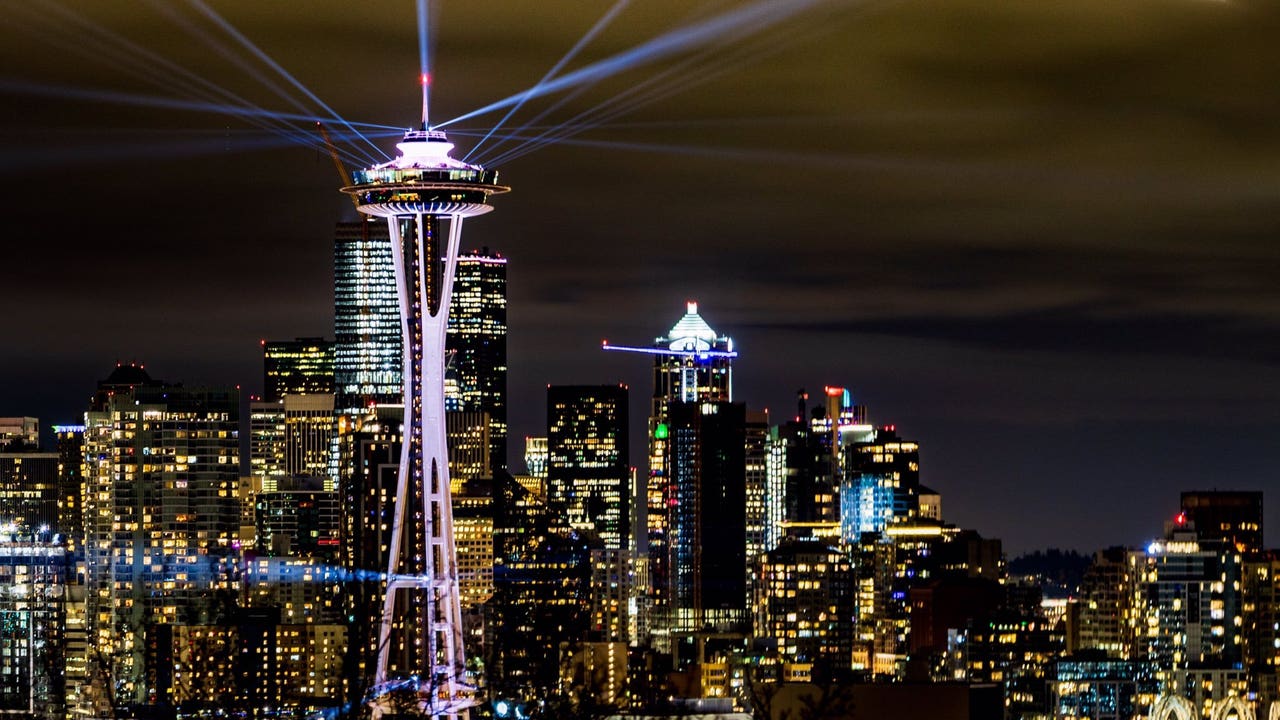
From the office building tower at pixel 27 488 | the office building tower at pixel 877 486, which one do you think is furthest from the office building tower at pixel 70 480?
the office building tower at pixel 877 486

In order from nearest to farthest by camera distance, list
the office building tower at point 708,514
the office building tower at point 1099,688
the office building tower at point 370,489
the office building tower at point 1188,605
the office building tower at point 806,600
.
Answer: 1. the office building tower at point 1099,688
2. the office building tower at point 370,489
3. the office building tower at point 1188,605
4. the office building tower at point 806,600
5. the office building tower at point 708,514

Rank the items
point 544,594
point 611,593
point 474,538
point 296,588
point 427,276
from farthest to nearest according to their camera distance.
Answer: point 611,593, point 474,538, point 544,594, point 296,588, point 427,276

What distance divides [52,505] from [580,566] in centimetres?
2938

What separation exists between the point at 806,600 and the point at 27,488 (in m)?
41.7

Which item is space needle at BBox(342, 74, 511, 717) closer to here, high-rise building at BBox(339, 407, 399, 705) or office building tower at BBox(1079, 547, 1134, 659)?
high-rise building at BBox(339, 407, 399, 705)

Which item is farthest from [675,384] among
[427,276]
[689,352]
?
[427,276]

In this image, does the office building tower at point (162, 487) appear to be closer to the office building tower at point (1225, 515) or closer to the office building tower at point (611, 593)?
the office building tower at point (611, 593)

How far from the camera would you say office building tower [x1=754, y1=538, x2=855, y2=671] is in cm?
13625

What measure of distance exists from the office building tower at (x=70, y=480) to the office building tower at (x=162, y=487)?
13.3 feet

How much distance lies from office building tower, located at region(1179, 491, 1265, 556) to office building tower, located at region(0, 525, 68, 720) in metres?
54.6

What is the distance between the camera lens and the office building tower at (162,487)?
4894 inches

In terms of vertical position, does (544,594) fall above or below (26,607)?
above

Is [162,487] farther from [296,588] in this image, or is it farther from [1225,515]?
[1225,515]

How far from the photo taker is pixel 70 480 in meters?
142
